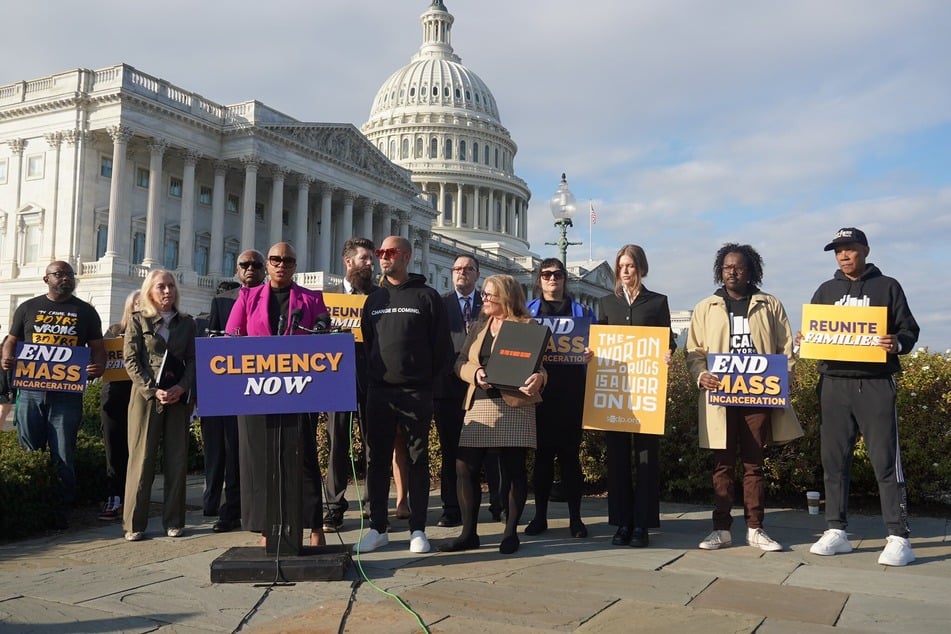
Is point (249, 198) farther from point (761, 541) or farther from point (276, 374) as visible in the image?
point (761, 541)

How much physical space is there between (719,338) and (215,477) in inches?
183

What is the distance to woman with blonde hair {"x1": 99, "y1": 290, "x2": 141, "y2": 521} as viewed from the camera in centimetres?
767

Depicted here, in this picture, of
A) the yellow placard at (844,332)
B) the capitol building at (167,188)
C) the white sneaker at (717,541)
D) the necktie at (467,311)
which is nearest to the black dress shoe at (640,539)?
the white sneaker at (717,541)

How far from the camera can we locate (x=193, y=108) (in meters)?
48.8

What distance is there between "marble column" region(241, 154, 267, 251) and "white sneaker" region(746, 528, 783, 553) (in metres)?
47.2

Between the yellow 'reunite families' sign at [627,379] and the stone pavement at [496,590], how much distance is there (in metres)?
0.95

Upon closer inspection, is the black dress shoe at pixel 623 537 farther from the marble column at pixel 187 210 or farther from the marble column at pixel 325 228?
the marble column at pixel 325 228

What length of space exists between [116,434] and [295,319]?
320 cm

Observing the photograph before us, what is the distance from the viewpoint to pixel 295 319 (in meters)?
5.61

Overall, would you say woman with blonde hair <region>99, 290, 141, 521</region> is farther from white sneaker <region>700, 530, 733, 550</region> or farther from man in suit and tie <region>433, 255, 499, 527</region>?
white sneaker <region>700, 530, 733, 550</region>

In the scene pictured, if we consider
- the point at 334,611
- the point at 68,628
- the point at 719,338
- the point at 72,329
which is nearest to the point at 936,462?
the point at 719,338

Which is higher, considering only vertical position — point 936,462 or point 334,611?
point 936,462

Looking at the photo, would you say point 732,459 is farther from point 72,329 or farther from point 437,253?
point 437,253

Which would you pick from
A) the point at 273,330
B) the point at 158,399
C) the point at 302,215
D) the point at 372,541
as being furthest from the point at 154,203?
the point at 372,541
